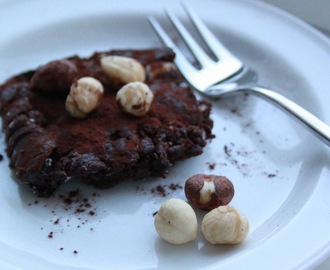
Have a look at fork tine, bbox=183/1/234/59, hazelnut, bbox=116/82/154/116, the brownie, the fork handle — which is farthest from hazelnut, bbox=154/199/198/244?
fork tine, bbox=183/1/234/59

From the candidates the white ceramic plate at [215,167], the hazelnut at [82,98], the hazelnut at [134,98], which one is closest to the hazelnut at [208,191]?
the white ceramic plate at [215,167]

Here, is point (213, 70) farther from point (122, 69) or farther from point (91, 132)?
point (91, 132)

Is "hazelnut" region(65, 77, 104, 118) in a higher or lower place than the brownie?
higher

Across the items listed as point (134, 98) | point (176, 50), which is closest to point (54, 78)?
point (134, 98)

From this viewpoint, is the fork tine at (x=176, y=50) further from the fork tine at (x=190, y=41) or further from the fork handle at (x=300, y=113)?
the fork handle at (x=300, y=113)

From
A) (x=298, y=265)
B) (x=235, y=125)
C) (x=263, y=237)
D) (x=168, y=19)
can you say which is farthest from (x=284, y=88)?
(x=298, y=265)

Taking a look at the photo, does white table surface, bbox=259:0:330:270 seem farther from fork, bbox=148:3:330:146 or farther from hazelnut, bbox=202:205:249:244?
hazelnut, bbox=202:205:249:244
